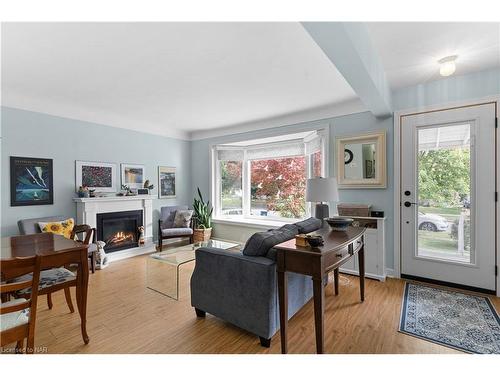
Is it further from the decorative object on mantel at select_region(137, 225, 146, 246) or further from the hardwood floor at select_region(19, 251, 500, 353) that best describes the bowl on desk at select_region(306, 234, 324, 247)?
the decorative object on mantel at select_region(137, 225, 146, 246)

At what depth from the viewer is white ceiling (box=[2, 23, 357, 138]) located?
1.90m

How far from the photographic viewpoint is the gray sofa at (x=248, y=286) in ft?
5.95

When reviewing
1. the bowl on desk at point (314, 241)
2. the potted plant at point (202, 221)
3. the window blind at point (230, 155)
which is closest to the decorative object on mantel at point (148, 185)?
the potted plant at point (202, 221)

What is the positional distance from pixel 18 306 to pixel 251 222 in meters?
3.51

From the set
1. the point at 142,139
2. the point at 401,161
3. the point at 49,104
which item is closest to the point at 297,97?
the point at 401,161

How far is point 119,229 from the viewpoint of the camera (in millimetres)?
4199

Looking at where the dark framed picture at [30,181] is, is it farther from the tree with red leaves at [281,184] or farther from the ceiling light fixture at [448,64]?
the ceiling light fixture at [448,64]

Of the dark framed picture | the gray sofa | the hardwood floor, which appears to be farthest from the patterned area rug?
the dark framed picture

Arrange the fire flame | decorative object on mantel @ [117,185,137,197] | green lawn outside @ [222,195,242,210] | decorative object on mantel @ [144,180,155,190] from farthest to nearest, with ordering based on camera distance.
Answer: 1. green lawn outside @ [222,195,242,210]
2. decorative object on mantel @ [144,180,155,190]
3. decorative object on mantel @ [117,185,137,197]
4. the fire flame

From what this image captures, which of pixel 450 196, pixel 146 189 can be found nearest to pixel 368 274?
pixel 450 196

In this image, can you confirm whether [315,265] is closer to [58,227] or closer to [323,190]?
[323,190]

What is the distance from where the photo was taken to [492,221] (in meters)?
2.64

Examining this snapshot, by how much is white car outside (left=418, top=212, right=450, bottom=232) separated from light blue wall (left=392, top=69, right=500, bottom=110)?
135cm

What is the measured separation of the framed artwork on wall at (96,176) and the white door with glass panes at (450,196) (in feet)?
14.5
